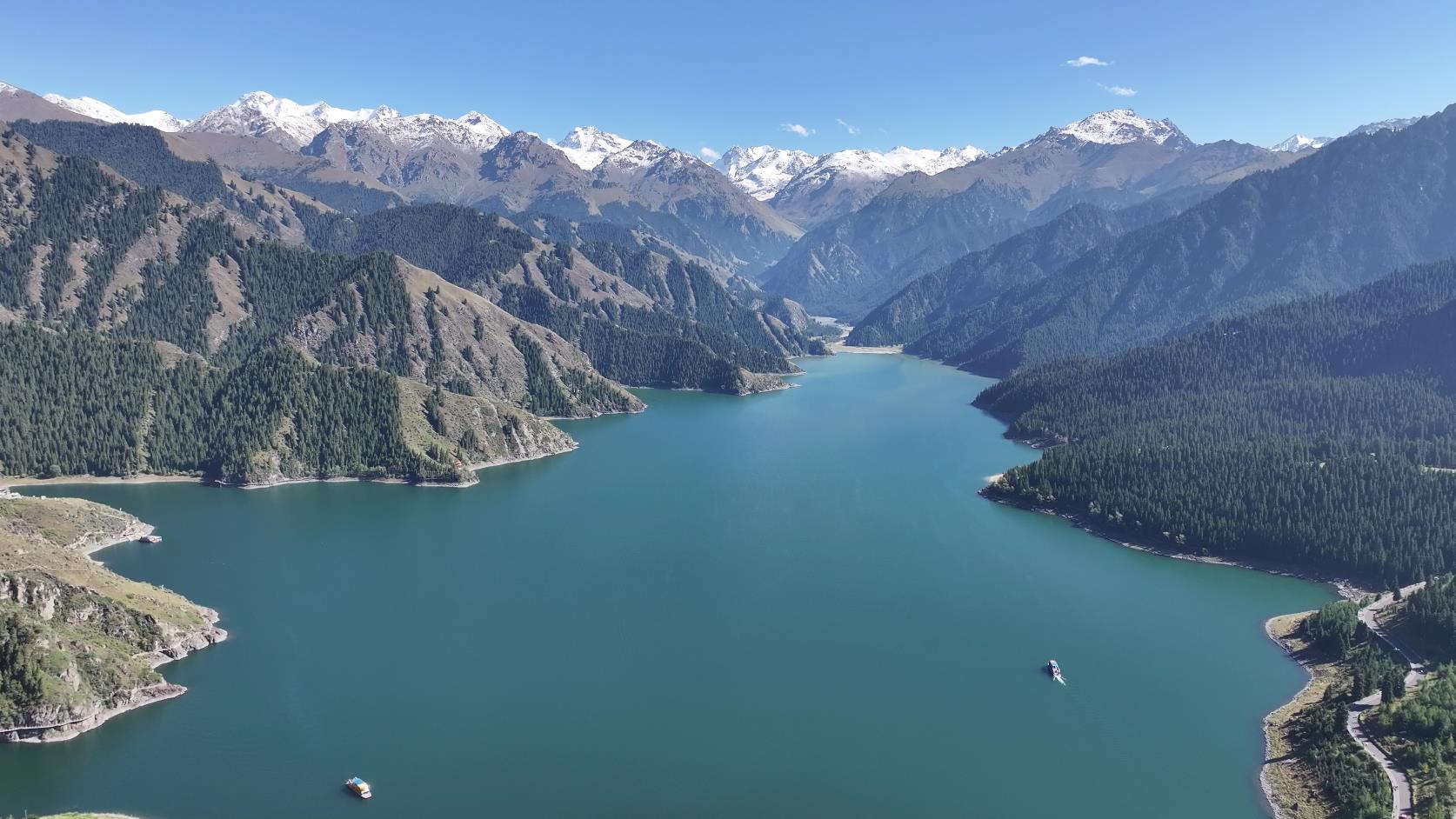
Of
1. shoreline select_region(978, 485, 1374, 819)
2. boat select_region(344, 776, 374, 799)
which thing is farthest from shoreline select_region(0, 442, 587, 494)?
boat select_region(344, 776, 374, 799)

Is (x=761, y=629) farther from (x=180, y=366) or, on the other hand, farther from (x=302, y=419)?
(x=180, y=366)

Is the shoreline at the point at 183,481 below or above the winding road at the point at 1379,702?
above

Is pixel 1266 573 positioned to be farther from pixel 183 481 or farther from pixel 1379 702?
pixel 183 481

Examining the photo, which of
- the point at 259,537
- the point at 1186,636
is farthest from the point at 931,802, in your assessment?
the point at 259,537

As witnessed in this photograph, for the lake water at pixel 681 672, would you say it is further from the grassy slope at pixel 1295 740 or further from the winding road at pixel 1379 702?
the winding road at pixel 1379 702

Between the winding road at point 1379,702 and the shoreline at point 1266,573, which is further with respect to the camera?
the shoreline at point 1266,573

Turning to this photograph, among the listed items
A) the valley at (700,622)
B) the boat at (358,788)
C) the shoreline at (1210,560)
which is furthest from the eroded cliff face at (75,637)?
the shoreline at (1210,560)
